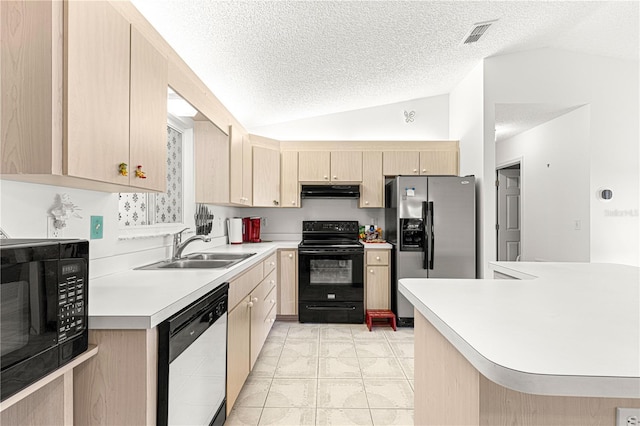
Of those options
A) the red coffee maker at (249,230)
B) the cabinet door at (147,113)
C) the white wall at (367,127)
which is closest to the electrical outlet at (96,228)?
the cabinet door at (147,113)

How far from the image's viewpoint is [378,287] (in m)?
3.96

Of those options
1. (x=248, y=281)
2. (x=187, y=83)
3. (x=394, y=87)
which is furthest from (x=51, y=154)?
(x=394, y=87)

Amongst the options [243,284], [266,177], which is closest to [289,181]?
[266,177]

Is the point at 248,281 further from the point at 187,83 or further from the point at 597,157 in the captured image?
the point at 597,157

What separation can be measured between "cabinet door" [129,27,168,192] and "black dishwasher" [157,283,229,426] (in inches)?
24.3

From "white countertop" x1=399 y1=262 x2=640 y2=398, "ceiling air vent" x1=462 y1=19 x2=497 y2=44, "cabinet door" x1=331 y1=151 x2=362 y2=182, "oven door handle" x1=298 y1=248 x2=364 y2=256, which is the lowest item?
"oven door handle" x1=298 y1=248 x2=364 y2=256

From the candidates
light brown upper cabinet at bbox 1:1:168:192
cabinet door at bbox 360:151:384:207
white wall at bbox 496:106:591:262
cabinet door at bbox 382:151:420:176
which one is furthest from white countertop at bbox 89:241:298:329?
white wall at bbox 496:106:591:262

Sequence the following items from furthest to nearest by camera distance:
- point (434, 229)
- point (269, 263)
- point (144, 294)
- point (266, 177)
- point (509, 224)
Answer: point (509, 224)
point (266, 177)
point (434, 229)
point (269, 263)
point (144, 294)

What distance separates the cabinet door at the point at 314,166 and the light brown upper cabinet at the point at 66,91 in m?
3.00

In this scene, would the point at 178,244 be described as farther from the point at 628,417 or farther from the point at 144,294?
the point at 628,417

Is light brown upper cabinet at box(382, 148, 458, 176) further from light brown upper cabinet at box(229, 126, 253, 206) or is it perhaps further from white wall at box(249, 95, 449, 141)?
light brown upper cabinet at box(229, 126, 253, 206)

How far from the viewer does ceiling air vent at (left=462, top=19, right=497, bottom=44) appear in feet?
9.64

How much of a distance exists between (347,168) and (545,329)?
3593mm

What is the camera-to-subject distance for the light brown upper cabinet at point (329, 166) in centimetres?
432
